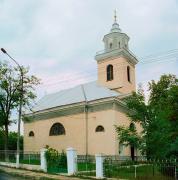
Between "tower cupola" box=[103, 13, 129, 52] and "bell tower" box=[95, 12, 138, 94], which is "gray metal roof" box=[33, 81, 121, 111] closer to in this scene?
"bell tower" box=[95, 12, 138, 94]

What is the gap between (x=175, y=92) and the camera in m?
28.9

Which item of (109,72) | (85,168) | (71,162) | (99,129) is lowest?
(85,168)

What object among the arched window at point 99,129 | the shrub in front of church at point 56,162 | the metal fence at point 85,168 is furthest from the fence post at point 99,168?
the arched window at point 99,129

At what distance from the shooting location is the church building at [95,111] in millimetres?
30969

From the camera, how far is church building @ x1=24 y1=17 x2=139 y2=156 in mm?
30969

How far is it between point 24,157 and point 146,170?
995 cm

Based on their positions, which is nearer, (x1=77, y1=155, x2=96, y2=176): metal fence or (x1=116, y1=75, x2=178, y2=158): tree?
(x1=77, y1=155, x2=96, y2=176): metal fence

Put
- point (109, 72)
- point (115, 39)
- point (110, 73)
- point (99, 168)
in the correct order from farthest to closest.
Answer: point (115, 39)
point (109, 72)
point (110, 73)
point (99, 168)

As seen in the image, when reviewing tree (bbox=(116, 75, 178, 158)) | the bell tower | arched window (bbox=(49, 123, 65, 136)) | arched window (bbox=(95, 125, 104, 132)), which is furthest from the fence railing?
the bell tower

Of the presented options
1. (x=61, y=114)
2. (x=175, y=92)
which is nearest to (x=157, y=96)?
(x=175, y=92)

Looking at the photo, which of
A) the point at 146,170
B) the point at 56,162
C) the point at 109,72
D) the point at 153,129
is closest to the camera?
the point at 146,170

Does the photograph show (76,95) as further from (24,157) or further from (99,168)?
(99,168)

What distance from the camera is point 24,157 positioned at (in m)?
25.3

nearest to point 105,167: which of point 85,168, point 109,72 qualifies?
point 85,168
